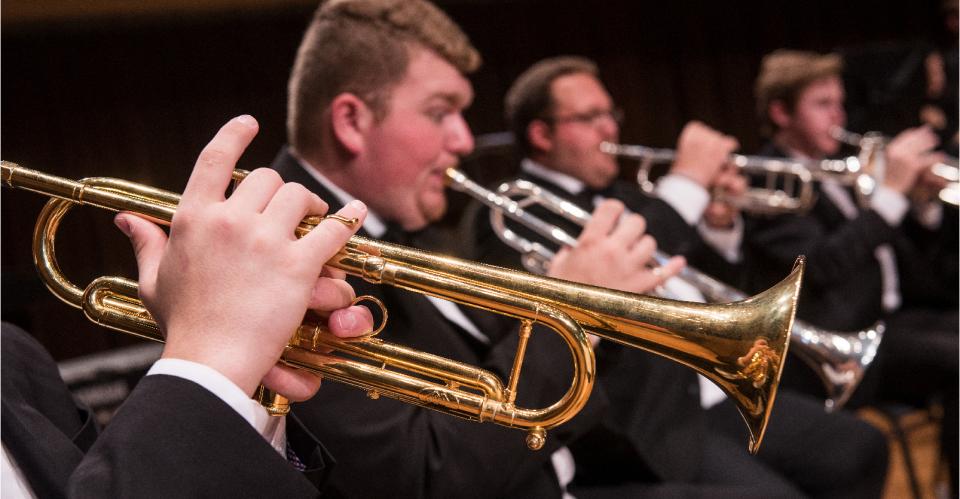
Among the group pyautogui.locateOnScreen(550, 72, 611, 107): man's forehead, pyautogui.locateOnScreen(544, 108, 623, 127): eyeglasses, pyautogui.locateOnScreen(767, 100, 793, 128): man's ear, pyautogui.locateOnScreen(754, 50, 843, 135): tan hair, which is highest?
pyautogui.locateOnScreen(754, 50, 843, 135): tan hair

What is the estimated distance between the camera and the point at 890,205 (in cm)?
322

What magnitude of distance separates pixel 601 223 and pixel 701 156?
1.59 meters

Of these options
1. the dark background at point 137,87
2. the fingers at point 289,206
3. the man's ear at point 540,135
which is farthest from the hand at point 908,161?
the fingers at point 289,206

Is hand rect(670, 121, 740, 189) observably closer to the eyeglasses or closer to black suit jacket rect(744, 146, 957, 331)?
the eyeglasses

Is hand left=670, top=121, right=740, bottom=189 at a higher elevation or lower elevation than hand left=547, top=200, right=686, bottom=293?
higher

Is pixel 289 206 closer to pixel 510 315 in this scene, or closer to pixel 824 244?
pixel 510 315

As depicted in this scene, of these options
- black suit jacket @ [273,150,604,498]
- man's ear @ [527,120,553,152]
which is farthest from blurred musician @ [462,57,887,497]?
black suit jacket @ [273,150,604,498]

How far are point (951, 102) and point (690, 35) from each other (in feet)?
7.45

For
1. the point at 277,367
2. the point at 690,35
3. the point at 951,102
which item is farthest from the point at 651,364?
the point at 690,35

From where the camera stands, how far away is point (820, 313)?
3.19 m

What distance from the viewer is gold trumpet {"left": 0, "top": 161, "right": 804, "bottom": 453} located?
97 centimetres

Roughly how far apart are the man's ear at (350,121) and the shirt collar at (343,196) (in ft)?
0.27

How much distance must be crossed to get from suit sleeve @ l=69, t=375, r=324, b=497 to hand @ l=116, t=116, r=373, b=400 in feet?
0.12

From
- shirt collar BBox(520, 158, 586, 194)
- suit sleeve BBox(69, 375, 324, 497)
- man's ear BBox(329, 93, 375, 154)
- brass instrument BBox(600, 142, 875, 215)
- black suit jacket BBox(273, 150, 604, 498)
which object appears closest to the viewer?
suit sleeve BBox(69, 375, 324, 497)
